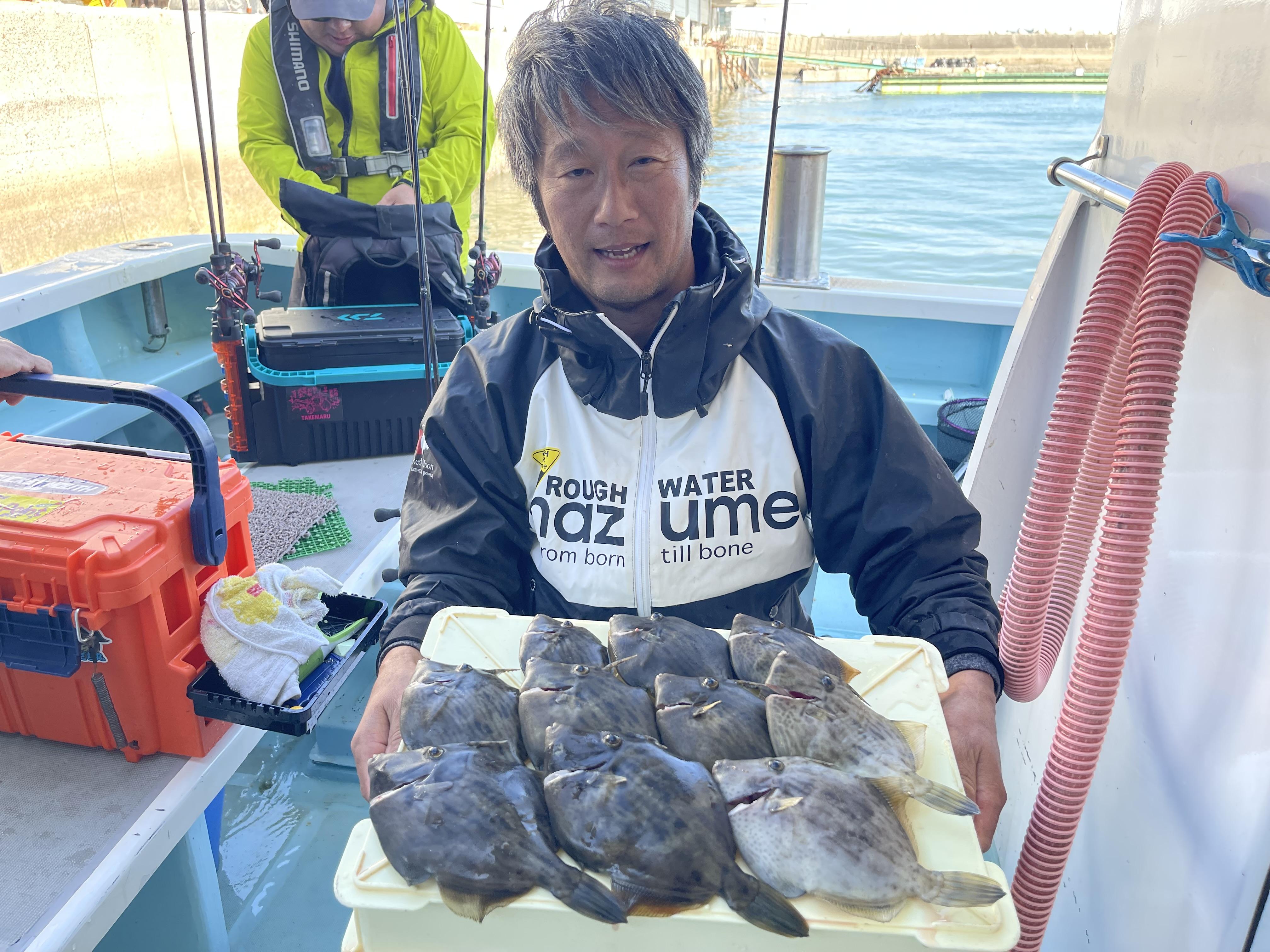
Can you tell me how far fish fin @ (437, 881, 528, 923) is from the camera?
3.07 ft

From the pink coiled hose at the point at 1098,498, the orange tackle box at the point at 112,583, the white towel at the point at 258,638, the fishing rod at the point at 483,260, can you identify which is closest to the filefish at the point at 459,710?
the white towel at the point at 258,638

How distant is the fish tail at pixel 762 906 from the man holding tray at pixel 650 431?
27.9 inches

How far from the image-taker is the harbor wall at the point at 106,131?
526 inches

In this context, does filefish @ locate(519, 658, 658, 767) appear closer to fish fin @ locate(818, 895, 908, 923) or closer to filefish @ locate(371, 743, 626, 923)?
filefish @ locate(371, 743, 626, 923)

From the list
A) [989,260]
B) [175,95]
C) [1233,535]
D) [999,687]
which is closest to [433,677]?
[999,687]

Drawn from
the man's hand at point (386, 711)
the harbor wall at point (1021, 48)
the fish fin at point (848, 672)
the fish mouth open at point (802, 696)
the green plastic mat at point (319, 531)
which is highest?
the harbor wall at point (1021, 48)

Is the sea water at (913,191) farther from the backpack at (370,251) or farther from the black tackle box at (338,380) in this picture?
the backpack at (370,251)

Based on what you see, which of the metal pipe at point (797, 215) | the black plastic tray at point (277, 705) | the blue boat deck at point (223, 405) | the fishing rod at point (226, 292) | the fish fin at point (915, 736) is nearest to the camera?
the fish fin at point (915, 736)

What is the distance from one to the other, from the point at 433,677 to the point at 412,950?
0.37 metres

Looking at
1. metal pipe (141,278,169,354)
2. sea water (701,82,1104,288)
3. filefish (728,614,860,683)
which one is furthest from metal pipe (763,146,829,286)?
filefish (728,614,860,683)

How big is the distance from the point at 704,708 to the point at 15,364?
1.50 meters

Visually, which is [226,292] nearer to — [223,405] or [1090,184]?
[223,405]

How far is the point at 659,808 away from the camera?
1.01 meters

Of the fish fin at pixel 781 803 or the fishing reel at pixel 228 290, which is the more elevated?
the fishing reel at pixel 228 290
